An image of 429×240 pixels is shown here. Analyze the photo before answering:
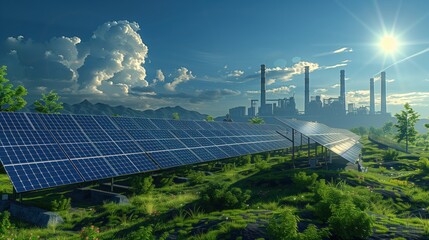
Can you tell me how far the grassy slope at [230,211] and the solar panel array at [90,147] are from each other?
6.77 ft

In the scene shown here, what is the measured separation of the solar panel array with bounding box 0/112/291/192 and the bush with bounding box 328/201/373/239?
49.6 ft

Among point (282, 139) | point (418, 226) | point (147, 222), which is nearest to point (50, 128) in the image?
point (147, 222)

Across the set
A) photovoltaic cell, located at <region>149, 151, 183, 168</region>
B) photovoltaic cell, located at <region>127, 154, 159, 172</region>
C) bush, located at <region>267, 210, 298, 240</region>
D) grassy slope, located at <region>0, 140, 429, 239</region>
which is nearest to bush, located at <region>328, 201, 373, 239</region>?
grassy slope, located at <region>0, 140, 429, 239</region>

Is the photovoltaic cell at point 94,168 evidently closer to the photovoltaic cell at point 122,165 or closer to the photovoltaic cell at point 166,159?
the photovoltaic cell at point 122,165

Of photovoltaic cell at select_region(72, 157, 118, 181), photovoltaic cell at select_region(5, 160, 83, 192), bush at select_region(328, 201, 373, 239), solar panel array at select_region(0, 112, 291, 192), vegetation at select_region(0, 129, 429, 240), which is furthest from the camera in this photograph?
photovoltaic cell at select_region(72, 157, 118, 181)

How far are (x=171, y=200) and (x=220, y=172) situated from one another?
13.0 metres

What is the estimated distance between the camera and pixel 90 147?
899 inches

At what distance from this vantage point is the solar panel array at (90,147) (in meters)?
17.8

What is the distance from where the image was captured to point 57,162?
19.0 m

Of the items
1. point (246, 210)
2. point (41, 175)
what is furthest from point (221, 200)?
point (41, 175)

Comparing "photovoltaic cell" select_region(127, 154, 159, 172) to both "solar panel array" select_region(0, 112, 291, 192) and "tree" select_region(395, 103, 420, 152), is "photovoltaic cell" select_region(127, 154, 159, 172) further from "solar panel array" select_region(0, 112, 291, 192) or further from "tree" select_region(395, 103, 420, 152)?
"tree" select_region(395, 103, 420, 152)

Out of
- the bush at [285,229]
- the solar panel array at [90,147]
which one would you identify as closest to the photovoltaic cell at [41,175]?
the solar panel array at [90,147]

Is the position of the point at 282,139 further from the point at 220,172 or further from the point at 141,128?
the point at 141,128

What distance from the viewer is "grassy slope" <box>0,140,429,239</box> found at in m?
12.0
